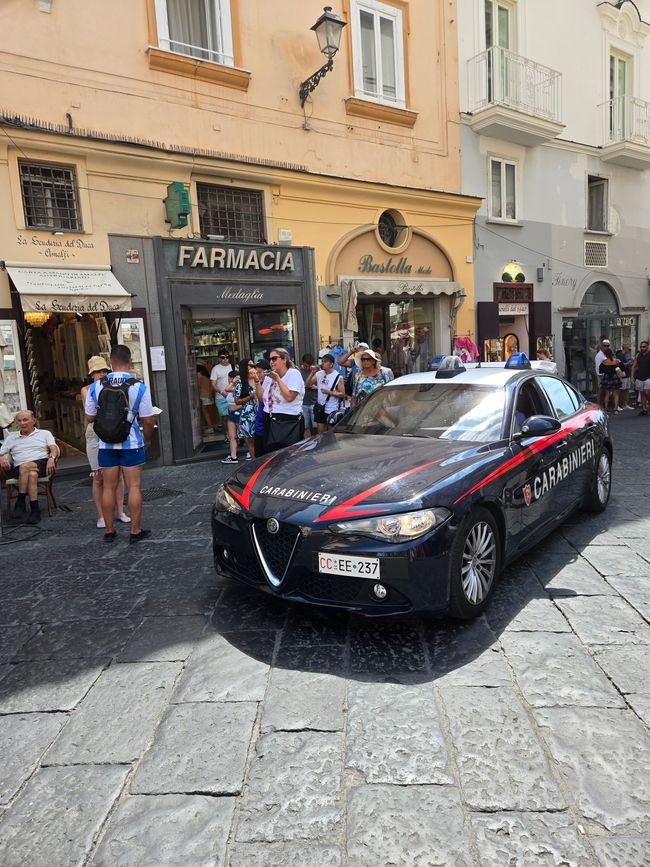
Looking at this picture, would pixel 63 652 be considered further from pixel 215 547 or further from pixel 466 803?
pixel 466 803

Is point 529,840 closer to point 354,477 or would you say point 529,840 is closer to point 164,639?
point 354,477

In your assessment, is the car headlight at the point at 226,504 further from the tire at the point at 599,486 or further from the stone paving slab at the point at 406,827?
the tire at the point at 599,486

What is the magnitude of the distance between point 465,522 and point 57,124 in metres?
8.67

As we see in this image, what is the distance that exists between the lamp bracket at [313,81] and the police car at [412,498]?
8256 millimetres

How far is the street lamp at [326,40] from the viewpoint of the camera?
35.4 feet

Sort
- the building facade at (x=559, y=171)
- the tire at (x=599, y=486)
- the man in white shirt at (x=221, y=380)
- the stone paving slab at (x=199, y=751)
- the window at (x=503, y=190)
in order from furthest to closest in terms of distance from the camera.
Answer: the window at (x=503, y=190)
the building facade at (x=559, y=171)
the man in white shirt at (x=221, y=380)
the tire at (x=599, y=486)
the stone paving slab at (x=199, y=751)

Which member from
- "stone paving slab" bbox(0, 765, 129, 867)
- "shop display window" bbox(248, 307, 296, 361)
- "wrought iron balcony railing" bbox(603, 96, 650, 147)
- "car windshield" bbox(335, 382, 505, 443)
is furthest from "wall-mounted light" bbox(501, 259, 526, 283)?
"stone paving slab" bbox(0, 765, 129, 867)

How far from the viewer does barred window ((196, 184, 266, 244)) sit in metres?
10.7

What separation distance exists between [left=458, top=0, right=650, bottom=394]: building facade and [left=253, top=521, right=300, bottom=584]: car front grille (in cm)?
1205

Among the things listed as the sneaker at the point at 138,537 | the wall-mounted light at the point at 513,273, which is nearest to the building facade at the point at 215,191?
the wall-mounted light at the point at 513,273

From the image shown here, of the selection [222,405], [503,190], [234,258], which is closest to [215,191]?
[234,258]

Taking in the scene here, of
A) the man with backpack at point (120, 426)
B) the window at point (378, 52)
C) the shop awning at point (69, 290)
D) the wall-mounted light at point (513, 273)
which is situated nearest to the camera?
the man with backpack at point (120, 426)

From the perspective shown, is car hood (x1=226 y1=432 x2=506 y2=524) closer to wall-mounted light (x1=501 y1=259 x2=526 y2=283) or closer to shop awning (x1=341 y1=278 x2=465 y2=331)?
shop awning (x1=341 y1=278 x2=465 y2=331)

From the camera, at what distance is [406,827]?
7.47 ft
